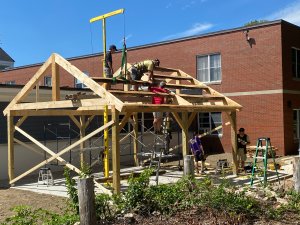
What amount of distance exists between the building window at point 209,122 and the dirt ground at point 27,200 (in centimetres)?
1414

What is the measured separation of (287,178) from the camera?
1444 centimetres

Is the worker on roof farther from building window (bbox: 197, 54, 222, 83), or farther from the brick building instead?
building window (bbox: 197, 54, 222, 83)

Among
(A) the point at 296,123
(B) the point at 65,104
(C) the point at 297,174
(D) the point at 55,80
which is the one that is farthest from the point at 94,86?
(A) the point at 296,123

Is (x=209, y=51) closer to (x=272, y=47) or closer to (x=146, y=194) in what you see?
(x=272, y=47)

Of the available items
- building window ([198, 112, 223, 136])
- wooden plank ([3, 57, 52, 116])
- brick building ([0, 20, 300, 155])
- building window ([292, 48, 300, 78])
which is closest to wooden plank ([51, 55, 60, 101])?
wooden plank ([3, 57, 52, 116])

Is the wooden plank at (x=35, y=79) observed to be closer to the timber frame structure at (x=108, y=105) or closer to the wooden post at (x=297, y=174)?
the timber frame structure at (x=108, y=105)

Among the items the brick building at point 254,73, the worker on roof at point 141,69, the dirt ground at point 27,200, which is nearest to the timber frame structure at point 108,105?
the worker on roof at point 141,69

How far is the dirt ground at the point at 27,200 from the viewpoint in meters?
10.6

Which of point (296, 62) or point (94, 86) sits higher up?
point (296, 62)

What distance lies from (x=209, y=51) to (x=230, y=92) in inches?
107

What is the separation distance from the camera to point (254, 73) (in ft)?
75.5

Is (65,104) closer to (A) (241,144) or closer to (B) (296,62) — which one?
(A) (241,144)

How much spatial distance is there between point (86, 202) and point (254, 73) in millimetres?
18027

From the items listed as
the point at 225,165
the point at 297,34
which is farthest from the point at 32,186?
the point at 297,34
